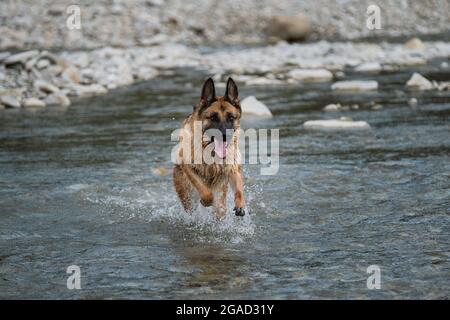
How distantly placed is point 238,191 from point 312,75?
12729 mm

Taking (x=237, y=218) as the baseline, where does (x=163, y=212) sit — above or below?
above

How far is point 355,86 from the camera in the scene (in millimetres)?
17375

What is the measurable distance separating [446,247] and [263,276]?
5.42 feet

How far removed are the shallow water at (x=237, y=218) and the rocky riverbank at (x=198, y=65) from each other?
3.63 metres

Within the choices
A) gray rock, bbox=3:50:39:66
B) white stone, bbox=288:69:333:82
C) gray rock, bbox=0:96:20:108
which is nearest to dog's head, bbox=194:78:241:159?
gray rock, bbox=0:96:20:108

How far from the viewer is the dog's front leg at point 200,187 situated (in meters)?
7.36

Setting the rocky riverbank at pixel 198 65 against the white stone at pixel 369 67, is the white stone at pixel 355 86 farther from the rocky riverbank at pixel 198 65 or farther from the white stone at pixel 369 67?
the white stone at pixel 369 67

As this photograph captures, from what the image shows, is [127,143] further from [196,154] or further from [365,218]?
[365,218]

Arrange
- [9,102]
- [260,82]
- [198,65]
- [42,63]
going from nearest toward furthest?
[9,102] → [42,63] → [260,82] → [198,65]

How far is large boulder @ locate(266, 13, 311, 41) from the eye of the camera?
31344 millimetres

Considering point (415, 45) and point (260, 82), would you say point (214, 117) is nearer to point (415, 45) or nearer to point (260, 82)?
point (260, 82)

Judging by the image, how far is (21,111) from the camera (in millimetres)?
15211

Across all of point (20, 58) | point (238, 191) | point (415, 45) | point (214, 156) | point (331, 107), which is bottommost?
point (238, 191)

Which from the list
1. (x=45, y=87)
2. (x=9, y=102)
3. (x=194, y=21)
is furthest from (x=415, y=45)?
(x=9, y=102)
